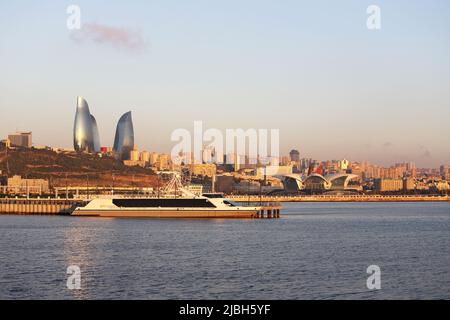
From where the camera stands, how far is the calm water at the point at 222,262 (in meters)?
31.5

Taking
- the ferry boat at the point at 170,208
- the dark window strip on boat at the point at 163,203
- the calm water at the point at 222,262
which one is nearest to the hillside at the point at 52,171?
the ferry boat at the point at 170,208

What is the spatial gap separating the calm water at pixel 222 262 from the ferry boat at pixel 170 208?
1397 cm

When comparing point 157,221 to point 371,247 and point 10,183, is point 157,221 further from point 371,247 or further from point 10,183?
point 10,183

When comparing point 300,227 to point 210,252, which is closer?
point 210,252

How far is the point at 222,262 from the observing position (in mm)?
40531

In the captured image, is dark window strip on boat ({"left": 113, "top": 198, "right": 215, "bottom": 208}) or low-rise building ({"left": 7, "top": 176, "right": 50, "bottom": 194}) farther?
low-rise building ({"left": 7, "top": 176, "right": 50, "bottom": 194})

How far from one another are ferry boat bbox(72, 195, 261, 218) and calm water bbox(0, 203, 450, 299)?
1397 centimetres

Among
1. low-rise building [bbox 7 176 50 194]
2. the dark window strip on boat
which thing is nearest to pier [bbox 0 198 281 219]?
the dark window strip on boat

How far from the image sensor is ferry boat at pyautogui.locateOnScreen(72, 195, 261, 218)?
A: 80500mm

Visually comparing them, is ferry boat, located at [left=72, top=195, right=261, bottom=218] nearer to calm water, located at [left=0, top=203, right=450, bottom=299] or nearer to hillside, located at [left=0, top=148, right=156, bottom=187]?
calm water, located at [left=0, top=203, right=450, bottom=299]

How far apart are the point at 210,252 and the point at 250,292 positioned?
47.3 feet

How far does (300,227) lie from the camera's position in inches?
2785

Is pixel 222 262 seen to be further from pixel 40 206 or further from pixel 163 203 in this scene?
pixel 40 206
